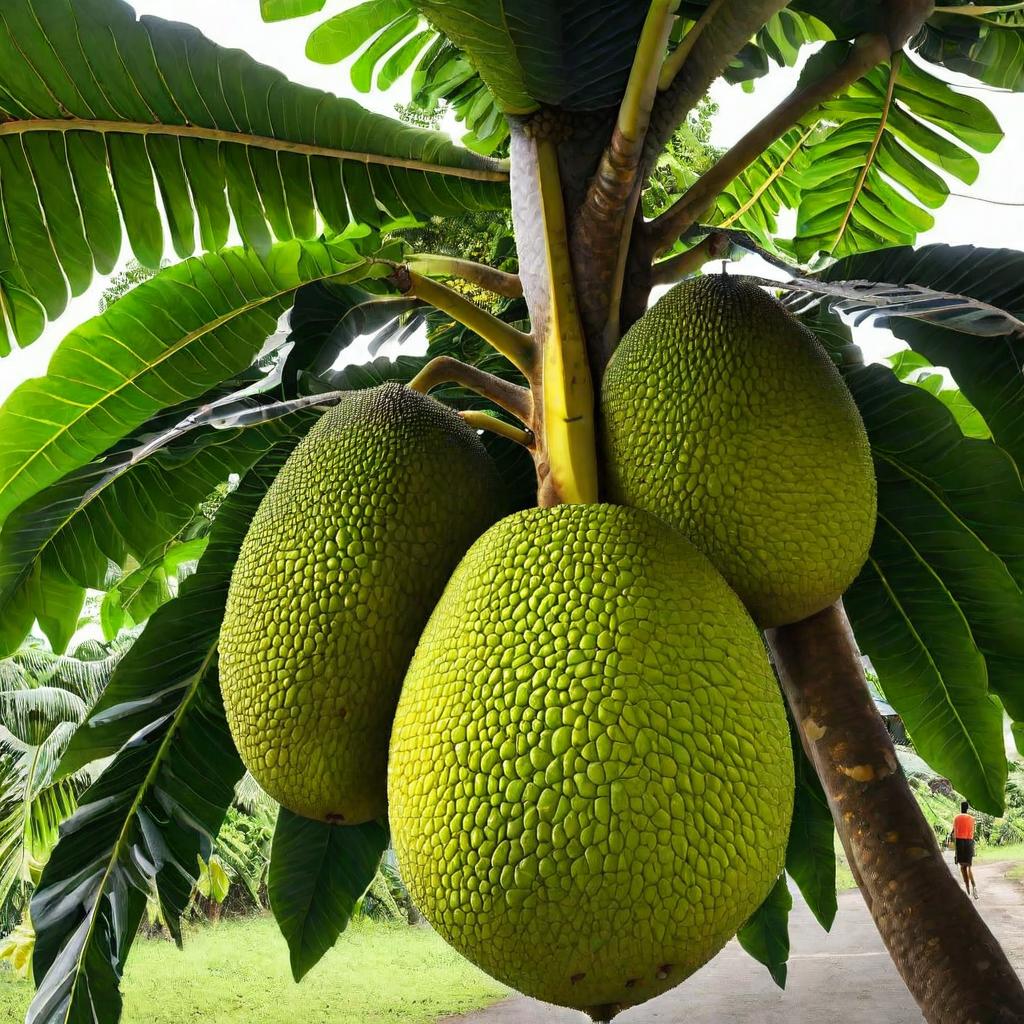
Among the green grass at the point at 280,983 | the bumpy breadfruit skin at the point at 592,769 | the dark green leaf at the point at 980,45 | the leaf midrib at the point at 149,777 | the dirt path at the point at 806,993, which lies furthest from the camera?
the green grass at the point at 280,983

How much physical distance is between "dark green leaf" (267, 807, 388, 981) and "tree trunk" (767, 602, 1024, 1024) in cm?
52

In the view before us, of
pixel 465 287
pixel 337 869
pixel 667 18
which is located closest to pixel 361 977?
pixel 465 287

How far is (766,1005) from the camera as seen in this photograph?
10.0 metres

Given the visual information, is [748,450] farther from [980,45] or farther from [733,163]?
[980,45]

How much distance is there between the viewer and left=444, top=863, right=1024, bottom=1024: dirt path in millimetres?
9617

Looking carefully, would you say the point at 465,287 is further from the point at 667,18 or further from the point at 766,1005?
the point at 766,1005

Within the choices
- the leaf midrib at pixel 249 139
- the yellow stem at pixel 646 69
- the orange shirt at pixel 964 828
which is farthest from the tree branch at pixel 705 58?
the orange shirt at pixel 964 828

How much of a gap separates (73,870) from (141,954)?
13.8 meters

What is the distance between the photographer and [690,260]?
3.01ft

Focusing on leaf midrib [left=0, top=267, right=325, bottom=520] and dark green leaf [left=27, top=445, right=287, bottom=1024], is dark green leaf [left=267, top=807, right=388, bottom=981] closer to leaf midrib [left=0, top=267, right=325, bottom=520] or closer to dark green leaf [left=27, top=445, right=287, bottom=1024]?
dark green leaf [left=27, top=445, right=287, bottom=1024]

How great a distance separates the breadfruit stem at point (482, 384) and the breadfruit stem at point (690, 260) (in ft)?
0.56

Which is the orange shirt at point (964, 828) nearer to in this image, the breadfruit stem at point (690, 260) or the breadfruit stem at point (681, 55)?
the breadfruit stem at point (690, 260)

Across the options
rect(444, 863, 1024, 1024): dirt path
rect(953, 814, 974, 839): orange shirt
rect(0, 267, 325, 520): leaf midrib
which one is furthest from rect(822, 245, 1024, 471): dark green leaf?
rect(444, 863, 1024, 1024): dirt path

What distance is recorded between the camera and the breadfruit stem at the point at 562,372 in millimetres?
728
